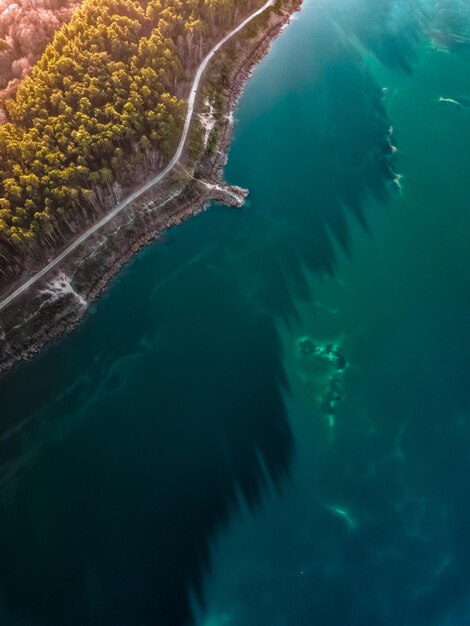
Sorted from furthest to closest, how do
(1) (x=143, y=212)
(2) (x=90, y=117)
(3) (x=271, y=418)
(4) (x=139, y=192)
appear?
(4) (x=139, y=192), (2) (x=90, y=117), (1) (x=143, y=212), (3) (x=271, y=418)

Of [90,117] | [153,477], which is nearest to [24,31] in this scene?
[90,117]

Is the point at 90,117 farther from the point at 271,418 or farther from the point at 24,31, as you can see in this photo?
the point at 271,418

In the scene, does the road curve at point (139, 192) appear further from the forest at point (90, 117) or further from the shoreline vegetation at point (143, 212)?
the forest at point (90, 117)

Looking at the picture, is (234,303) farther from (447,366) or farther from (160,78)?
(160,78)

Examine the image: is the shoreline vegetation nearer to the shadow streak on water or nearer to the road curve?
the road curve

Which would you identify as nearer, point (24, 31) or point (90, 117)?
point (90, 117)

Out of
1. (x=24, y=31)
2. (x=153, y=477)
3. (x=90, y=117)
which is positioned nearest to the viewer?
(x=153, y=477)
